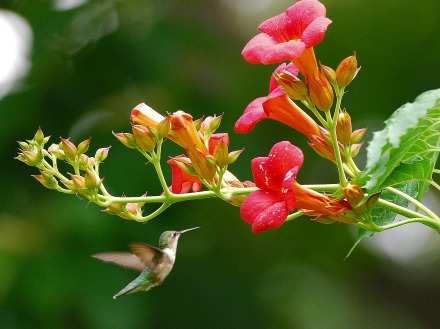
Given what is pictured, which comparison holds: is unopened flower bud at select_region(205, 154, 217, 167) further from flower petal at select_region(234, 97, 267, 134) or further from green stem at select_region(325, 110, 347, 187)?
green stem at select_region(325, 110, 347, 187)

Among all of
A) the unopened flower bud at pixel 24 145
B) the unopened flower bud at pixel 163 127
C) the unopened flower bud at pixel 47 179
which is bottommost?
the unopened flower bud at pixel 47 179

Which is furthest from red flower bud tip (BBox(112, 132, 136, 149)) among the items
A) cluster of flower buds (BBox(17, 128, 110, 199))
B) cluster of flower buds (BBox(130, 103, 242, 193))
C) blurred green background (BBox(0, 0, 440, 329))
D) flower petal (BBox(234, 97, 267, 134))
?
blurred green background (BBox(0, 0, 440, 329))

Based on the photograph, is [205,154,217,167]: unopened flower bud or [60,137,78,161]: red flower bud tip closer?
[205,154,217,167]: unopened flower bud

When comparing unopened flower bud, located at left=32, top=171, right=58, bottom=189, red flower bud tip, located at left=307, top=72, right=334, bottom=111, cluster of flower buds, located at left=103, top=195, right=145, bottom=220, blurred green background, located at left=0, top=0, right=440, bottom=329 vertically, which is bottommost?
blurred green background, located at left=0, top=0, right=440, bottom=329

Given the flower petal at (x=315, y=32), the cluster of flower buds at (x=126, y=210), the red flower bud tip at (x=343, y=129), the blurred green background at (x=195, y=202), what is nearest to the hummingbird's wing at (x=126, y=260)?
the cluster of flower buds at (x=126, y=210)

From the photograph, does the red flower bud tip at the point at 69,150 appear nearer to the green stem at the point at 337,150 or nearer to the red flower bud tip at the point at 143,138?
the red flower bud tip at the point at 143,138

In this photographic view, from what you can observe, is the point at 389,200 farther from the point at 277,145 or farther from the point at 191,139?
the point at 191,139

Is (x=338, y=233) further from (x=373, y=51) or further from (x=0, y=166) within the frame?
(x=0, y=166)
